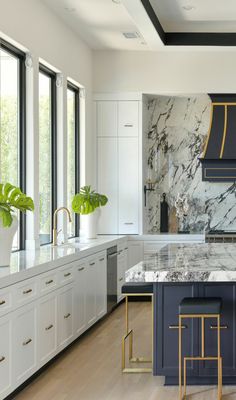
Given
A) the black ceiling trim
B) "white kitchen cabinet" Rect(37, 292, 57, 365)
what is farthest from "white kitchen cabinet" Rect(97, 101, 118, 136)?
"white kitchen cabinet" Rect(37, 292, 57, 365)

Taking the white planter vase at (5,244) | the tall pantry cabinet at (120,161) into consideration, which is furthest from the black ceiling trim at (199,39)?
the white planter vase at (5,244)

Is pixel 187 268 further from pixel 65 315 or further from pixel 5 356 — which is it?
pixel 65 315

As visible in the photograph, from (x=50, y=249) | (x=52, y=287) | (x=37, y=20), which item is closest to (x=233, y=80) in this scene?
(x=37, y=20)

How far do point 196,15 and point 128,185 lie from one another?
2536mm

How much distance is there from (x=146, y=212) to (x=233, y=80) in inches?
83.8

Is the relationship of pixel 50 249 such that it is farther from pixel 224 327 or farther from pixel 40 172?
pixel 224 327

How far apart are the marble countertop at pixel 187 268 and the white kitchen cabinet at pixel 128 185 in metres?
3.47

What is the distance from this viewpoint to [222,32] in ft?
29.5

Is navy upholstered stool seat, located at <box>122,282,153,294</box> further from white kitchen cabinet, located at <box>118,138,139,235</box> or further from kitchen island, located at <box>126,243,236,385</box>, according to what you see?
white kitchen cabinet, located at <box>118,138,139,235</box>

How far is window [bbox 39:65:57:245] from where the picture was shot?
7.52 m

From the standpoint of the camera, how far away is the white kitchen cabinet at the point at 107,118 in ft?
31.6

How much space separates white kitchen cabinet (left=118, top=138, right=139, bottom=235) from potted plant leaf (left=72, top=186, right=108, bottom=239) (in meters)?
1.11

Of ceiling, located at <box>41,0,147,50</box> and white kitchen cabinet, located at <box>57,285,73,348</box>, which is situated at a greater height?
ceiling, located at <box>41,0,147,50</box>

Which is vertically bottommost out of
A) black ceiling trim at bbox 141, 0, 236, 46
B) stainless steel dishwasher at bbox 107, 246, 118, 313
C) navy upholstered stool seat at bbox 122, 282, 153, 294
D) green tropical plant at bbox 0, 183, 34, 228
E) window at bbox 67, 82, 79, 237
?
stainless steel dishwasher at bbox 107, 246, 118, 313
